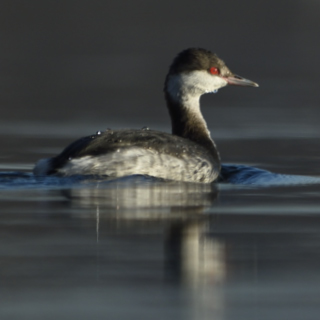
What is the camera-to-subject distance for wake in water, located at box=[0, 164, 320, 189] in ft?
32.5

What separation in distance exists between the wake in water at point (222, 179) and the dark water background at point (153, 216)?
0.04m

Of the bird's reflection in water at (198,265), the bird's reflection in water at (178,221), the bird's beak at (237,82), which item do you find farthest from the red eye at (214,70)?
the bird's reflection in water at (198,265)

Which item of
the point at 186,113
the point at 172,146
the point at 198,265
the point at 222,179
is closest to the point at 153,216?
the point at 198,265

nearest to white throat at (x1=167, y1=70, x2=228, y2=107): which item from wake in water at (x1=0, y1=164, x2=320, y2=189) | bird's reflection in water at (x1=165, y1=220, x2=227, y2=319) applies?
wake in water at (x1=0, y1=164, x2=320, y2=189)

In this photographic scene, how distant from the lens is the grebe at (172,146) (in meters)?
10.0

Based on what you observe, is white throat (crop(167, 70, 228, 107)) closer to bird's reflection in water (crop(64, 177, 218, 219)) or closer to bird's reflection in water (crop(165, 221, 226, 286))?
bird's reflection in water (crop(64, 177, 218, 219))

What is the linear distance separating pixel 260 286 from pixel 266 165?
595 centimetres

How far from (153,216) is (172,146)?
2392 mm

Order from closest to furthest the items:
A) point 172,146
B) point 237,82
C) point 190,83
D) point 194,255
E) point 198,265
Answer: point 198,265 → point 194,255 → point 172,146 → point 190,83 → point 237,82

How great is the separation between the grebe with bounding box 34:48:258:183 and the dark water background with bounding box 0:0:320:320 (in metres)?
0.21

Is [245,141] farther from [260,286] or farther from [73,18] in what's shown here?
[73,18]

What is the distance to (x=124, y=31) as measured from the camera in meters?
33.1

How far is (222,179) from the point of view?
11078 millimetres

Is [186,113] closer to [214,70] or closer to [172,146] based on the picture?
[214,70]
